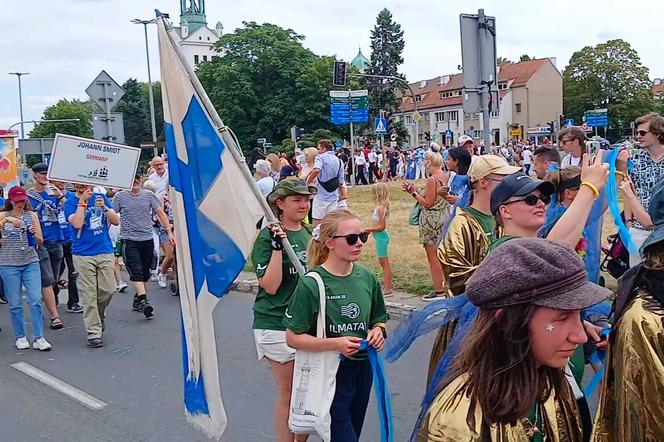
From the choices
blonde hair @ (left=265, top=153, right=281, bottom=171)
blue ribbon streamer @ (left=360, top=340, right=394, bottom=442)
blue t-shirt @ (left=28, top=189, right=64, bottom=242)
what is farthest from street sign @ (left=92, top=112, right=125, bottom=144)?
blue ribbon streamer @ (left=360, top=340, right=394, bottom=442)

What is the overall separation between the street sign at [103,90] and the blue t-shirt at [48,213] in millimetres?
4167

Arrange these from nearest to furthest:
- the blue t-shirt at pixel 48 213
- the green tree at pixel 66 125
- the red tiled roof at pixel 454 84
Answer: the blue t-shirt at pixel 48 213
the red tiled roof at pixel 454 84
the green tree at pixel 66 125

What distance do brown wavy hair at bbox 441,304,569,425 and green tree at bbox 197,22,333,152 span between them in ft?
199

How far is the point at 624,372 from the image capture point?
1.89m

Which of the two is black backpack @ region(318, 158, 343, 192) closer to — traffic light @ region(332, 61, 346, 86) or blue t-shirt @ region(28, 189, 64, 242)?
blue t-shirt @ region(28, 189, 64, 242)

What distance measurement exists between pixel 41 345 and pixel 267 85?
60.3 metres

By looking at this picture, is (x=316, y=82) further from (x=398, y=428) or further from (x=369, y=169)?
(x=398, y=428)

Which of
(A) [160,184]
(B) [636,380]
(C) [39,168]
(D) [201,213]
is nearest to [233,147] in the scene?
(D) [201,213]

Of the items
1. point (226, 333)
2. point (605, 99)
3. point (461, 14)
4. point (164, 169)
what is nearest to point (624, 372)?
point (226, 333)

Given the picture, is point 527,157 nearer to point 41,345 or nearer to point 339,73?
point 339,73

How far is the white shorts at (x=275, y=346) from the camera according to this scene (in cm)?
396

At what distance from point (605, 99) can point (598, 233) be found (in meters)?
78.0

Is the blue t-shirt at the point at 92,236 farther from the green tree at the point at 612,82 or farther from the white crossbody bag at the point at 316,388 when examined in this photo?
the green tree at the point at 612,82

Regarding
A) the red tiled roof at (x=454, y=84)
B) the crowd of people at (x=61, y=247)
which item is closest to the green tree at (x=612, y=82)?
the red tiled roof at (x=454, y=84)
